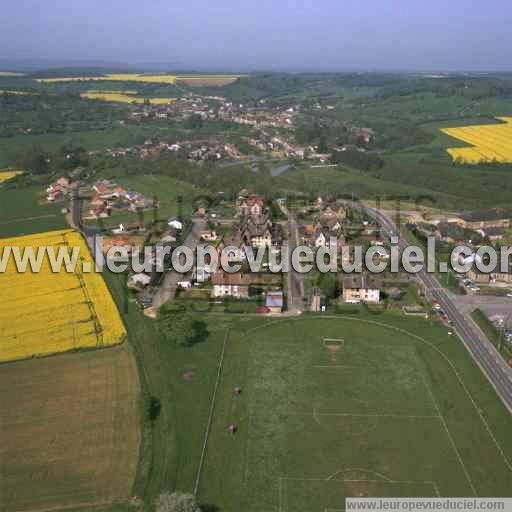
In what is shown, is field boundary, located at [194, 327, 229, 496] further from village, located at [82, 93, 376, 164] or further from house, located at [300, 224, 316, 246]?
village, located at [82, 93, 376, 164]

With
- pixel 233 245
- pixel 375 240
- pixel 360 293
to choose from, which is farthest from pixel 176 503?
pixel 375 240

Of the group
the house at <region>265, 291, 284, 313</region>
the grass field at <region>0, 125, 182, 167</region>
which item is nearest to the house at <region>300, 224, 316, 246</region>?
the house at <region>265, 291, 284, 313</region>

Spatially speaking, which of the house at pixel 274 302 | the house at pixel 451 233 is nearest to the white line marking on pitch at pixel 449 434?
the house at pixel 274 302

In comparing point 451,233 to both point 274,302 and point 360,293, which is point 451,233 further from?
point 274,302

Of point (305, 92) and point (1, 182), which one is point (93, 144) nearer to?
point (1, 182)

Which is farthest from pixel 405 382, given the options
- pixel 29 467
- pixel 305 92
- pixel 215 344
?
pixel 305 92
